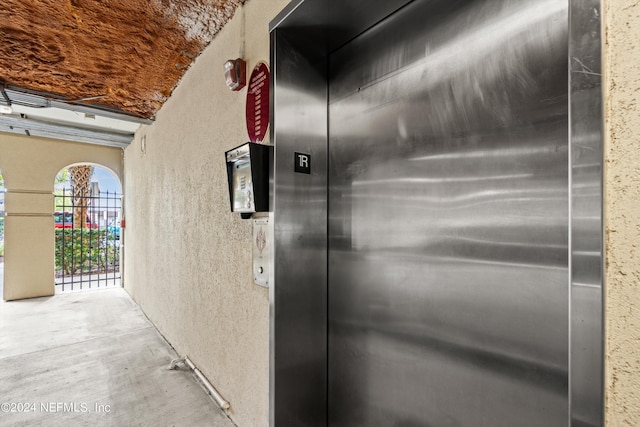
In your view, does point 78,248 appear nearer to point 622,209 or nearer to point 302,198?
point 302,198

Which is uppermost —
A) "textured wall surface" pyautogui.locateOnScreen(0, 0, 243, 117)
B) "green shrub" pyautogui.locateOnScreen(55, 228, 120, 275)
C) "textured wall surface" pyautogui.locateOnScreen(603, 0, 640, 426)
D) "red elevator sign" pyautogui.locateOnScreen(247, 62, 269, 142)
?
"textured wall surface" pyautogui.locateOnScreen(0, 0, 243, 117)

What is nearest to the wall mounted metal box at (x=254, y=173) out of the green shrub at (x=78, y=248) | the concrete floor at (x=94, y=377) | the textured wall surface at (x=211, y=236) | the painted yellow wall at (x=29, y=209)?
the textured wall surface at (x=211, y=236)

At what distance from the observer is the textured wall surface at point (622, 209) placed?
1.54 feet

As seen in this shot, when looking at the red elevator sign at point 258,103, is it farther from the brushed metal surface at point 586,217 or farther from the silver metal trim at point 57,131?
the silver metal trim at point 57,131

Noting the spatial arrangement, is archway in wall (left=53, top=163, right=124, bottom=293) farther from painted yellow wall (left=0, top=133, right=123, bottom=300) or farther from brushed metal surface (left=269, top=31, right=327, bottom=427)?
brushed metal surface (left=269, top=31, right=327, bottom=427)

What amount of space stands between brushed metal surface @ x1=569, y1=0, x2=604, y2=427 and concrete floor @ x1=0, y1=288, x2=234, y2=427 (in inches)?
76.8

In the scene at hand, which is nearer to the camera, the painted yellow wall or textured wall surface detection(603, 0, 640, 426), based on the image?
textured wall surface detection(603, 0, 640, 426)

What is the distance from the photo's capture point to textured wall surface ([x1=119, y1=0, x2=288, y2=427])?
1.62 metres

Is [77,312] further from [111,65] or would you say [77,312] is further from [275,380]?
[275,380]

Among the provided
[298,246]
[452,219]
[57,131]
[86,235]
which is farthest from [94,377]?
[86,235]

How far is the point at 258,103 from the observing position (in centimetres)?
154

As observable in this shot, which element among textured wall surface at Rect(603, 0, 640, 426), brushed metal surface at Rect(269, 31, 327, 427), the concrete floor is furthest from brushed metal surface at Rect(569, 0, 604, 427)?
the concrete floor

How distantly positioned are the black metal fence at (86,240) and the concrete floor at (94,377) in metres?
2.82

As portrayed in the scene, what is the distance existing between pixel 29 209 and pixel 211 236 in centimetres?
513
